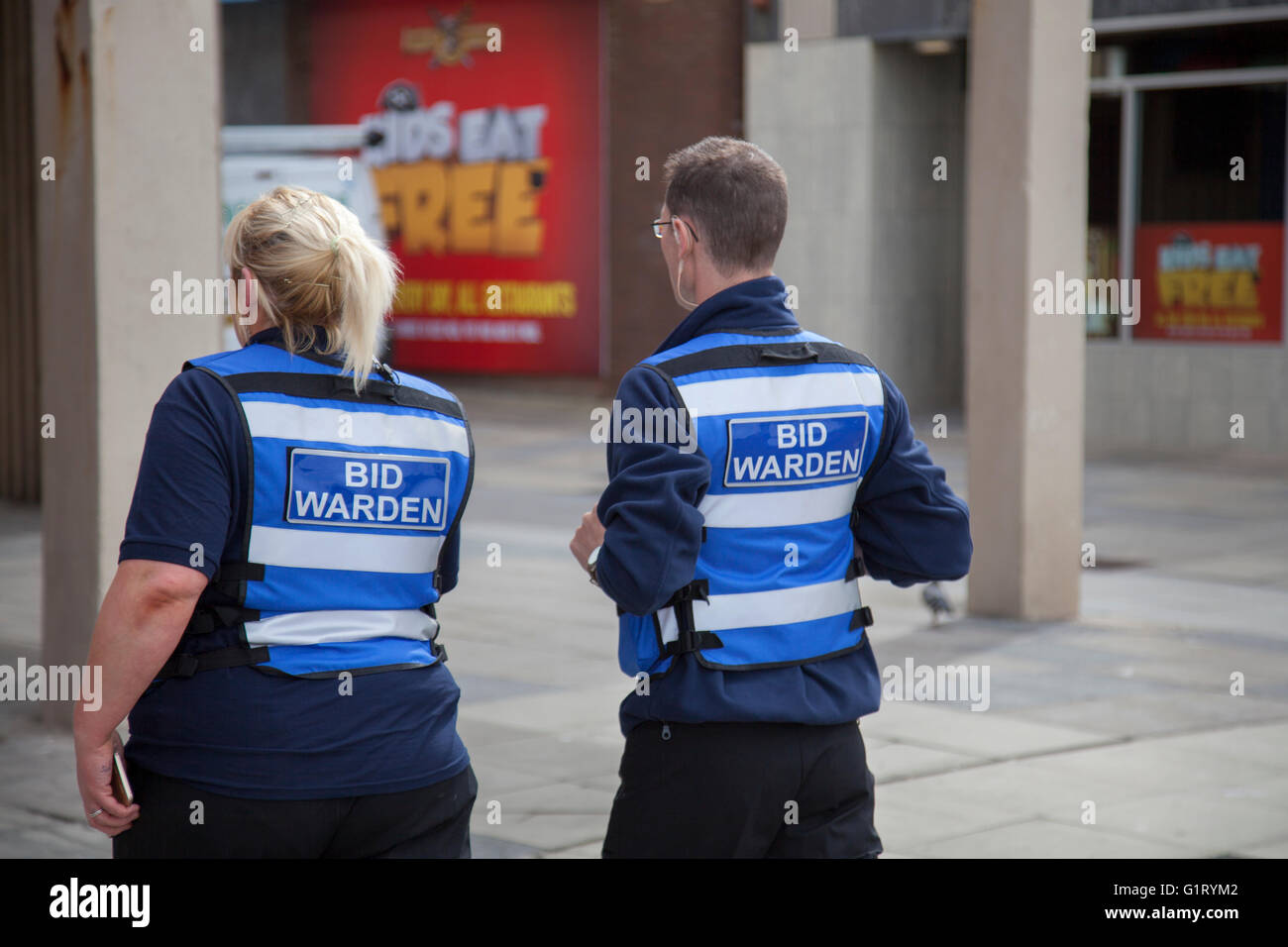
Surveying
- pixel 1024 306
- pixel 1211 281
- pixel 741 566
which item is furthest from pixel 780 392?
pixel 1211 281

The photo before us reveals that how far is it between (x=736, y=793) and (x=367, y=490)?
0.84 meters

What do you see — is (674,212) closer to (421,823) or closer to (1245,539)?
(421,823)

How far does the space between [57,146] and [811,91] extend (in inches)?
537

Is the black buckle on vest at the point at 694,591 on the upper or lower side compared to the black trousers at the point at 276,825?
upper

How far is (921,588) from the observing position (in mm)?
9703

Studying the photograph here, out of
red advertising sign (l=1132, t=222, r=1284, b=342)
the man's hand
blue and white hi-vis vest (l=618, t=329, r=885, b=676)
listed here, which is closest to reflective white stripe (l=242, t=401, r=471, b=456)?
the man's hand

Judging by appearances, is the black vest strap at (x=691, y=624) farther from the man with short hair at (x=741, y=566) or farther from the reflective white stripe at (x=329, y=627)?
the reflective white stripe at (x=329, y=627)

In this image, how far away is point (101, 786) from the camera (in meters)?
2.87

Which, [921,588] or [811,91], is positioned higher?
[811,91]

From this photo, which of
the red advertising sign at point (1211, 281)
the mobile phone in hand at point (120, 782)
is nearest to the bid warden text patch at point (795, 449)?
the mobile phone in hand at point (120, 782)

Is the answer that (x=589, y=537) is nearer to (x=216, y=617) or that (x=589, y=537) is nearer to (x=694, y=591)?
(x=694, y=591)

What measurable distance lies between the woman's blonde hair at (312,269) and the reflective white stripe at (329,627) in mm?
400

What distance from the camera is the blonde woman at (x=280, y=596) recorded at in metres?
2.82
